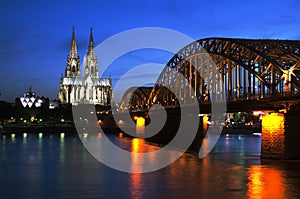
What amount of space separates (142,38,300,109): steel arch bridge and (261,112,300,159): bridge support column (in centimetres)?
249

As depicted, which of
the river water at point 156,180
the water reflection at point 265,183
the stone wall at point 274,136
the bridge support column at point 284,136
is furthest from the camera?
the stone wall at point 274,136

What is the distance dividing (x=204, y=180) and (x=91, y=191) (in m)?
9.39

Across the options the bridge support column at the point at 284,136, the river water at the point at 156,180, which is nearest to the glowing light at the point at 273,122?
the bridge support column at the point at 284,136

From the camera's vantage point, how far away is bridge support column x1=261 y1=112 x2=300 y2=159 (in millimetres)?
52250

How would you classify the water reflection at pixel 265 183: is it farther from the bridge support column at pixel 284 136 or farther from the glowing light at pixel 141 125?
the glowing light at pixel 141 125

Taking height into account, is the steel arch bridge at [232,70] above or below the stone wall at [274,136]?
above

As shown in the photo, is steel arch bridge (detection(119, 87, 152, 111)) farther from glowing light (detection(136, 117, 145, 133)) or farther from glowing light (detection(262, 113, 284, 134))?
glowing light (detection(262, 113, 284, 134))

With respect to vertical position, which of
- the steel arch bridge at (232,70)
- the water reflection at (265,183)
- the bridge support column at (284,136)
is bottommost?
the water reflection at (265,183)

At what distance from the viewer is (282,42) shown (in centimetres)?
6769

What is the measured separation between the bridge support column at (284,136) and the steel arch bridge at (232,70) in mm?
2487

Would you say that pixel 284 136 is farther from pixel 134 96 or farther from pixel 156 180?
pixel 134 96

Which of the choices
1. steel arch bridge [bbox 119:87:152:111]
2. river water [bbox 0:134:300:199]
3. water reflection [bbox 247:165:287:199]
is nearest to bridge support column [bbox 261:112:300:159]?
river water [bbox 0:134:300:199]

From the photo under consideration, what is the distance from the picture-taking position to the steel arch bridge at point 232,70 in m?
58.3

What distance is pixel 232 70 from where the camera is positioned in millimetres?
77250
